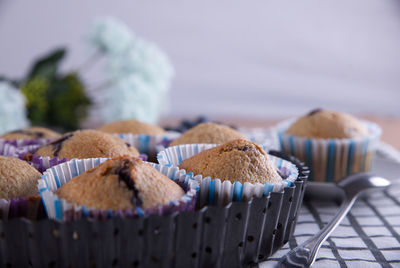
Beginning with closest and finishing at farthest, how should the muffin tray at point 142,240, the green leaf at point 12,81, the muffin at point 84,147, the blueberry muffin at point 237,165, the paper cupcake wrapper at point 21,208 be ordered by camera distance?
the muffin tray at point 142,240 < the paper cupcake wrapper at point 21,208 < the blueberry muffin at point 237,165 < the muffin at point 84,147 < the green leaf at point 12,81

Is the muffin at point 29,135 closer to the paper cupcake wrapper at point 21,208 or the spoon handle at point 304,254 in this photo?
the paper cupcake wrapper at point 21,208

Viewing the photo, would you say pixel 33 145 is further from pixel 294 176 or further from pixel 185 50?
pixel 185 50

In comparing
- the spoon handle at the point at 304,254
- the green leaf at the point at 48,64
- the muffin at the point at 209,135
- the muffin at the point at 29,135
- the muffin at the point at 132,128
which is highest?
the green leaf at the point at 48,64

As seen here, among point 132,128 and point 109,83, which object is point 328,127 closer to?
point 132,128

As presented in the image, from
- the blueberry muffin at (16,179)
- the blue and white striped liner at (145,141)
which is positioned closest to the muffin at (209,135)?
the blue and white striped liner at (145,141)

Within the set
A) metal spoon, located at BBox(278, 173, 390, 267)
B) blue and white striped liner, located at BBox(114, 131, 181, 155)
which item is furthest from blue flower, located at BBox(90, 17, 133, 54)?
metal spoon, located at BBox(278, 173, 390, 267)

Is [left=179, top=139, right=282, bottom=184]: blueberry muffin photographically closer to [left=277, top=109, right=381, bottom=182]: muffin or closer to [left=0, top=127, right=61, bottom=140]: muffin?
[left=277, top=109, right=381, bottom=182]: muffin

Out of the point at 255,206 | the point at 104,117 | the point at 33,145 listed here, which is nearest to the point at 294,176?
the point at 255,206
